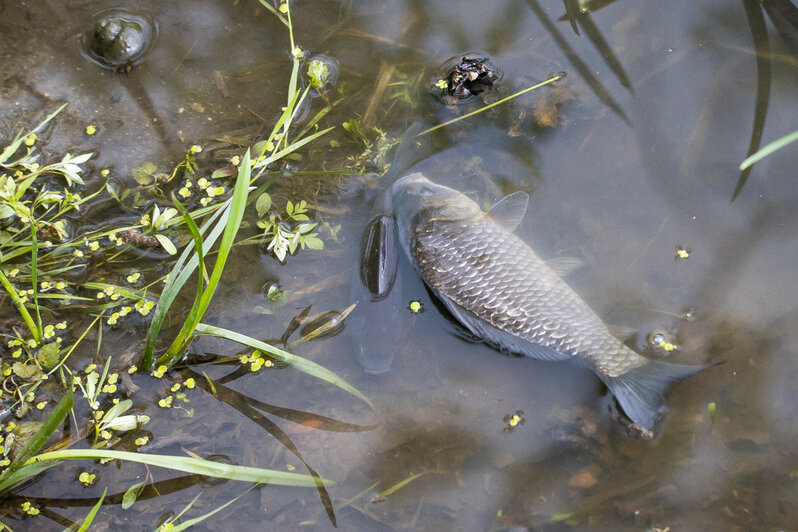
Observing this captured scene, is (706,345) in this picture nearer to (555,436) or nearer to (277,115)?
(555,436)

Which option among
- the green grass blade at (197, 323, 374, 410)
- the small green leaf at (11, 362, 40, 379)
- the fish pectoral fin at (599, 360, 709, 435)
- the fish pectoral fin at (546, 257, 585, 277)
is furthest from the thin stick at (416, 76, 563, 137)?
the small green leaf at (11, 362, 40, 379)

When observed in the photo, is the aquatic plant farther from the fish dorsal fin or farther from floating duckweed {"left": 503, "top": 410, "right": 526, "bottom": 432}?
the fish dorsal fin

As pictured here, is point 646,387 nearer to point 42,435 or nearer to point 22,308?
point 42,435

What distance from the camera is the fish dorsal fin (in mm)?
3457

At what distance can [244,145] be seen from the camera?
3811 millimetres

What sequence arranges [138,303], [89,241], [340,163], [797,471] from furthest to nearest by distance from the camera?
1. [340,163]
2. [89,241]
3. [138,303]
4. [797,471]

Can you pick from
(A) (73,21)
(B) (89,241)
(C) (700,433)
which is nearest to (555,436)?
(C) (700,433)

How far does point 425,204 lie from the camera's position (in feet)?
11.5

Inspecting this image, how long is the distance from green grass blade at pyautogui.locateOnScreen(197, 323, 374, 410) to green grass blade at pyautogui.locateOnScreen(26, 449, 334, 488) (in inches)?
21.8

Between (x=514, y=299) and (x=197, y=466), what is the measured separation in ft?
6.28

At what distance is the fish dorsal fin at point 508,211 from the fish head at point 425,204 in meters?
0.10

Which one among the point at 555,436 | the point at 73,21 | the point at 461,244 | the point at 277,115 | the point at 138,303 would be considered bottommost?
the point at 555,436

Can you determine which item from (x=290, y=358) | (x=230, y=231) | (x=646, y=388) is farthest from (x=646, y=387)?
(x=230, y=231)

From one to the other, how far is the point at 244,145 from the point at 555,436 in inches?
109
